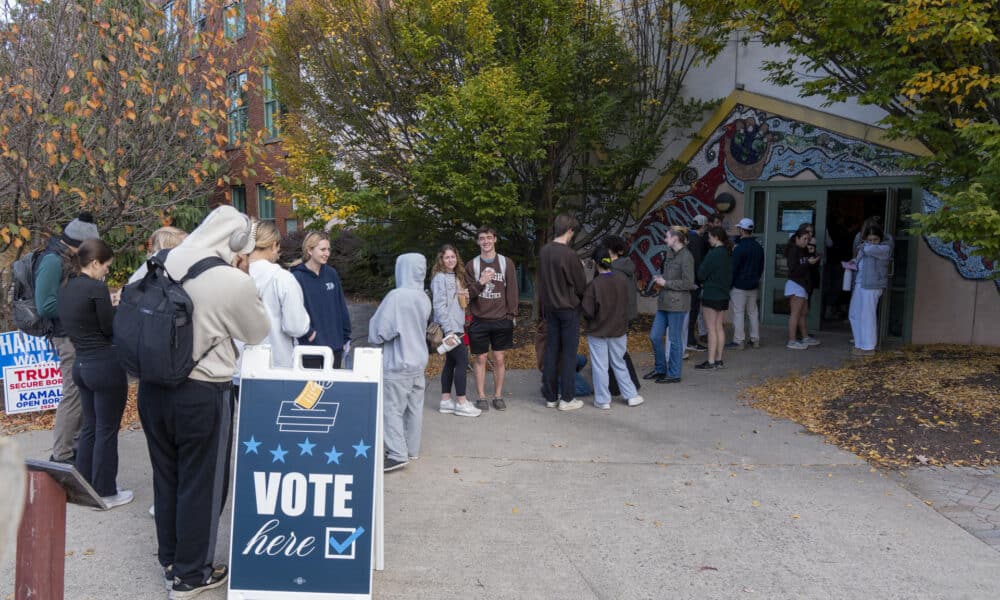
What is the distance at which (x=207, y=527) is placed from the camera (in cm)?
372

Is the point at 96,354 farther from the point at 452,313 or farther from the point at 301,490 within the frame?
the point at 452,313

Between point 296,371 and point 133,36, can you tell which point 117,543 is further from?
point 133,36

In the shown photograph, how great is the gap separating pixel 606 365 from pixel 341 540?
4206 mm

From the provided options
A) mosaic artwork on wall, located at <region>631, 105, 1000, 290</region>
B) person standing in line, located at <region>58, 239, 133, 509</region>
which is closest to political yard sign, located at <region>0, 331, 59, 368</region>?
person standing in line, located at <region>58, 239, 133, 509</region>

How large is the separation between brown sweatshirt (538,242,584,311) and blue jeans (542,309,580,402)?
4.0 inches

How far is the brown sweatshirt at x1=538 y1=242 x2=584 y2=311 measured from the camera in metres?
7.18

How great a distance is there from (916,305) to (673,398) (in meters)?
4.82

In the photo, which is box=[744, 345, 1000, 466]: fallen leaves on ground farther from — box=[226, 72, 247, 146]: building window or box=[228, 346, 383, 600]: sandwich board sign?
box=[226, 72, 247, 146]: building window

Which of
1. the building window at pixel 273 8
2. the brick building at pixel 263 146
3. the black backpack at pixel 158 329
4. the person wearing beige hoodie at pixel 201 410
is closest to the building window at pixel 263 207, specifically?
the brick building at pixel 263 146

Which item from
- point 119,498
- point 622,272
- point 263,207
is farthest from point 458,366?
point 263,207

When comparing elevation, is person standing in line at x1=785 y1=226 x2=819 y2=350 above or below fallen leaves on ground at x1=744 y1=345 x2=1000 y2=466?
above

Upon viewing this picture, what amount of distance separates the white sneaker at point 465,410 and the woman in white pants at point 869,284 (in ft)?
17.4

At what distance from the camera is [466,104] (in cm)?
907

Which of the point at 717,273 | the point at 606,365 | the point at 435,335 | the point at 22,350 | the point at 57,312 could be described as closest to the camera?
the point at 57,312
